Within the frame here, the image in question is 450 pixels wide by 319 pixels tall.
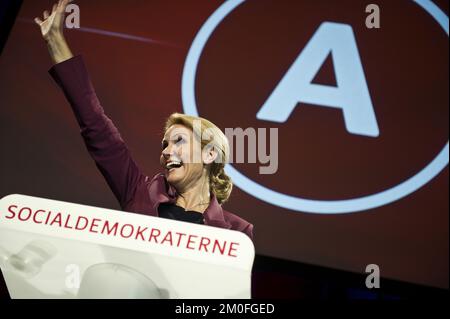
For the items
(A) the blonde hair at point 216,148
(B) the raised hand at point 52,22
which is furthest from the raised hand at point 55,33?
(A) the blonde hair at point 216,148

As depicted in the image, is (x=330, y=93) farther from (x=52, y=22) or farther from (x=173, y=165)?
(x=52, y=22)

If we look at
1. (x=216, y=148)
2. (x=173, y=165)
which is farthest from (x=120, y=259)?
(x=216, y=148)

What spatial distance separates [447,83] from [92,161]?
4.55 feet

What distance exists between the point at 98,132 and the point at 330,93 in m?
0.90

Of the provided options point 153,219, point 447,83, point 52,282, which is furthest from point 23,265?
point 447,83

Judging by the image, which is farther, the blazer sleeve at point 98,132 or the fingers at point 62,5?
the fingers at point 62,5

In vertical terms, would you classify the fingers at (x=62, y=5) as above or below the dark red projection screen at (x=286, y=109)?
above

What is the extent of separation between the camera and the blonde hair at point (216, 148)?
1.96m

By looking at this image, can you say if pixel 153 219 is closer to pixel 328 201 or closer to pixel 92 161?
pixel 92 161

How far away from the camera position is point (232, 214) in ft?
6.64

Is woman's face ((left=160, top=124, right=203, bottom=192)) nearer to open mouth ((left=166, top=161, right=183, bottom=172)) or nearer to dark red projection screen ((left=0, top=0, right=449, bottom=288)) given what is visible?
open mouth ((left=166, top=161, right=183, bottom=172))

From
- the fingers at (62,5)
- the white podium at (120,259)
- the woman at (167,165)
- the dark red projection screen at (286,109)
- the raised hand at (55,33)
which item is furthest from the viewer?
the fingers at (62,5)

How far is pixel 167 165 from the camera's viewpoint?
77.0 inches

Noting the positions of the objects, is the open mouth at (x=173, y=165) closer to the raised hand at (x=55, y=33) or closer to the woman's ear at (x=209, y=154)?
the woman's ear at (x=209, y=154)
